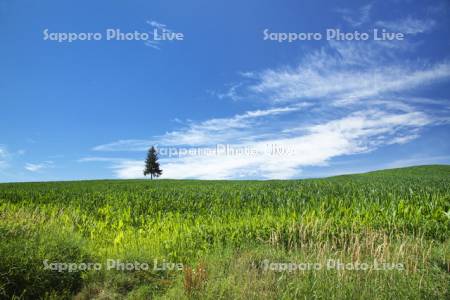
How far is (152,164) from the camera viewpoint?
277 feet

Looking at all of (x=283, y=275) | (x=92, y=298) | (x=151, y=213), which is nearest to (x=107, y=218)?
(x=151, y=213)

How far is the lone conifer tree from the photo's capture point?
84.1 m

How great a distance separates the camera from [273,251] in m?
8.80

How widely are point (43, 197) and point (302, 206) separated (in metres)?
15.6

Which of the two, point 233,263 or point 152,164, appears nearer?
point 233,263

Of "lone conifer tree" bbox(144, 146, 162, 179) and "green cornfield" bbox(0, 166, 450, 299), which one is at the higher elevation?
"lone conifer tree" bbox(144, 146, 162, 179)

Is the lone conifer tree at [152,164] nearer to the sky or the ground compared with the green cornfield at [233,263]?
nearer to the sky

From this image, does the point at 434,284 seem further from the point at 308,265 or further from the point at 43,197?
the point at 43,197

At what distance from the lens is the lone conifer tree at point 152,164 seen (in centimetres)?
8412

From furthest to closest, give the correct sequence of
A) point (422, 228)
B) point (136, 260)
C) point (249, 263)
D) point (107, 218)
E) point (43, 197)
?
1. point (43, 197)
2. point (107, 218)
3. point (422, 228)
4. point (136, 260)
5. point (249, 263)

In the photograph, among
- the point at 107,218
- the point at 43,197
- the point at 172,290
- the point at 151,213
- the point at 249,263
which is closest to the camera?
the point at 172,290

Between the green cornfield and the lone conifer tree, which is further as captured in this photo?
the lone conifer tree

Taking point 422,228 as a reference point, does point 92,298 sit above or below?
below

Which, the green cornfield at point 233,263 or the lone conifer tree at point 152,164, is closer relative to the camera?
the green cornfield at point 233,263
